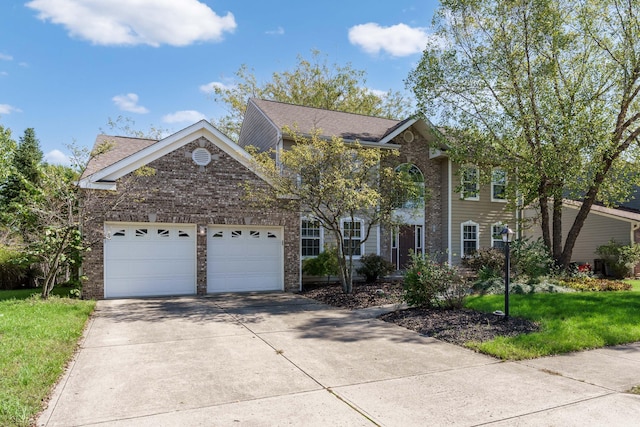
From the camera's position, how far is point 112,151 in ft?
46.4

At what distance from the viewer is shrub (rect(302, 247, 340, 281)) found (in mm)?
14742

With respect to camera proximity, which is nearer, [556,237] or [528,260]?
[528,260]

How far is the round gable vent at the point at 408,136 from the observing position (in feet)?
57.9

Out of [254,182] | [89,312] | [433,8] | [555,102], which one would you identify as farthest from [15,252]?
[555,102]

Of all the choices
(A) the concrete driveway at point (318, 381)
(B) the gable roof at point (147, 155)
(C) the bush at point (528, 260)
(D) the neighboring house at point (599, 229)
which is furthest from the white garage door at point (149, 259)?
(D) the neighboring house at point (599, 229)

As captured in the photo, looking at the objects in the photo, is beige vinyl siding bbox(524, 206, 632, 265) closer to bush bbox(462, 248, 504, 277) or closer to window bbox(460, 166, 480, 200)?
window bbox(460, 166, 480, 200)

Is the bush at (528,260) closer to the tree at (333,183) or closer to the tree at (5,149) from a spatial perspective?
the tree at (333,183)

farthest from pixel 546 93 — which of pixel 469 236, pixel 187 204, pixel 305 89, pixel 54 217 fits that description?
pixel 305 89

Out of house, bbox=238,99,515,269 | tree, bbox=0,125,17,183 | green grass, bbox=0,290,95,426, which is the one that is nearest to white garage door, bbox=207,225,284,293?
green grass, bbox=0,290,95,426

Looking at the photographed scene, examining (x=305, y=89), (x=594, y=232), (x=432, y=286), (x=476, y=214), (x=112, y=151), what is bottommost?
(x=432, y=286)

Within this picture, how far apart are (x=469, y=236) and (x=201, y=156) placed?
38.4 feet

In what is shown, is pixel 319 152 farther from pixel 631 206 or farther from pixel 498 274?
pixel 631 206

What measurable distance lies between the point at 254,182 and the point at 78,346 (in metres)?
7.66

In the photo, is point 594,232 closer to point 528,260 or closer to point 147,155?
point 528,260
